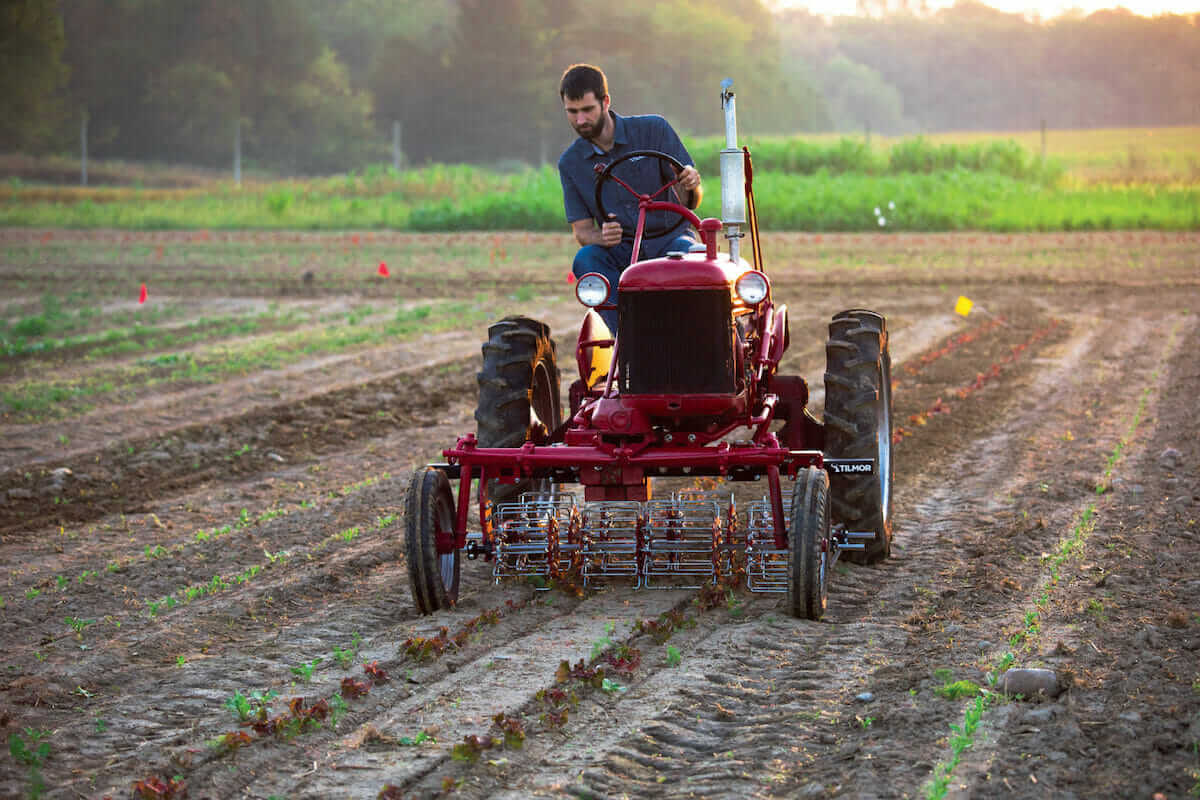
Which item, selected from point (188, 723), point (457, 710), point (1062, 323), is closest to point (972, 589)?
point (457, 710)

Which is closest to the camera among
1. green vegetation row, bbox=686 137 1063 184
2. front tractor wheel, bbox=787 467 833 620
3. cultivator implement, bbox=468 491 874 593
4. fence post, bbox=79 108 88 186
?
front tractor wheel, bbox=787 467 833 620

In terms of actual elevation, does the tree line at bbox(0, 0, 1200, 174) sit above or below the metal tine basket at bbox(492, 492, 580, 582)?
above

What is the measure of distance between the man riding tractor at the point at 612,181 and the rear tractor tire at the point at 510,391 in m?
0.40

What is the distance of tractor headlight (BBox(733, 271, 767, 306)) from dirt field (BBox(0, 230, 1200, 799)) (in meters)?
1.25

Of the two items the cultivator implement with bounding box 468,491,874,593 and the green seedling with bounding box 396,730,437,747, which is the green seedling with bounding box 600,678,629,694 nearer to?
the green seedling with bounding box 396,730,437,747

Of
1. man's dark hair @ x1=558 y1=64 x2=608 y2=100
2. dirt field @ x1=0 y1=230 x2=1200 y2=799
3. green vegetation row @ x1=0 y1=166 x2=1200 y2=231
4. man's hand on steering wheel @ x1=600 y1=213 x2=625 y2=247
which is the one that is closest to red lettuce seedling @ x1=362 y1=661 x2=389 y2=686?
dirt field @ x1=0 y1=230 x2=1200 y2=799

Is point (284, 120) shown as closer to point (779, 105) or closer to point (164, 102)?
point (164, 102)

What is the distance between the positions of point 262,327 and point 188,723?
1148 centimetres

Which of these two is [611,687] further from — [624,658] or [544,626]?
[544,626]

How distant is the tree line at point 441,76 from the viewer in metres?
57.1

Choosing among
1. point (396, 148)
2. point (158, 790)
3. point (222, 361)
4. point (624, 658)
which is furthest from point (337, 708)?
point (396, 148)

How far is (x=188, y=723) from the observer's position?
449cm

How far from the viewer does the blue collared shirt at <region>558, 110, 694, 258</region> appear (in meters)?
6.92

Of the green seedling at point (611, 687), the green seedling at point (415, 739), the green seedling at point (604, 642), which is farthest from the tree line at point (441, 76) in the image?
the green seedling at point (415, 739)
